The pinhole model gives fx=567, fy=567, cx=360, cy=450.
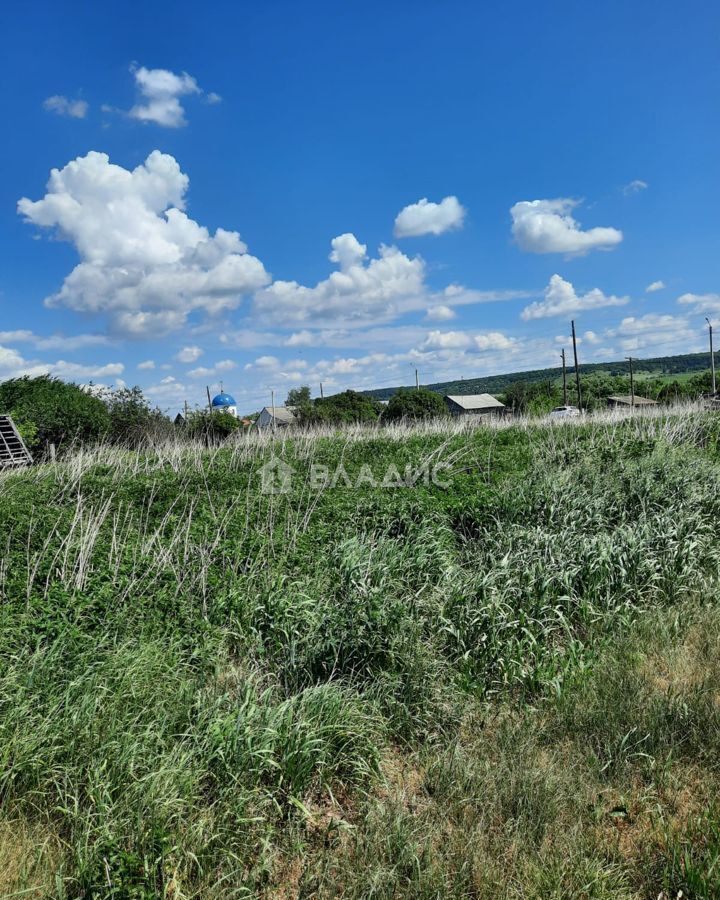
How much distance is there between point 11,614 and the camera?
3.88 metres

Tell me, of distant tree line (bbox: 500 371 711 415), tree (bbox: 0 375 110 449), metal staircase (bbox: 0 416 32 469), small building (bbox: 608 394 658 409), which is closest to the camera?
metal staircase (bbox: 0 416 32 469)

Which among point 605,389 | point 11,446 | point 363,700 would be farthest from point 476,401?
point 363,700

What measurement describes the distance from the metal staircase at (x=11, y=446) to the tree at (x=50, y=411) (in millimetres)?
1252

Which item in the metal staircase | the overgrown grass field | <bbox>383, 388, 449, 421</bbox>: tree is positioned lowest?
the overgrown grass field

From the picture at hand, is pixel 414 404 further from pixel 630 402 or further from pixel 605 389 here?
pixel 605 389

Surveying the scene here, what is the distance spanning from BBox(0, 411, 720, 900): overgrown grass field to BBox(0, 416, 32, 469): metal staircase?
785 cm

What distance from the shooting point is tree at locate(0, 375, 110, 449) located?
55.7 ft

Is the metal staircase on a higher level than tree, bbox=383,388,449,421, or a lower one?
lower

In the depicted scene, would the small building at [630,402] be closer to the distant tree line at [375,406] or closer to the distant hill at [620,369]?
the distant tree line at [375,406]

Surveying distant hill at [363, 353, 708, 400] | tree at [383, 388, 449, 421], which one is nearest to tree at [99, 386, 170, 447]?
tree at [383, 388, 449, 421]

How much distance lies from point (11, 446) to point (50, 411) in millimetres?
3039

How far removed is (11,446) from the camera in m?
14.6

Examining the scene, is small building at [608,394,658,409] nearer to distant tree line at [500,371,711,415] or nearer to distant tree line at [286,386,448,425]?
distant tree line at [500,371,711,415]

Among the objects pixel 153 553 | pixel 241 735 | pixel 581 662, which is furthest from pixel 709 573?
pixel 153 553
